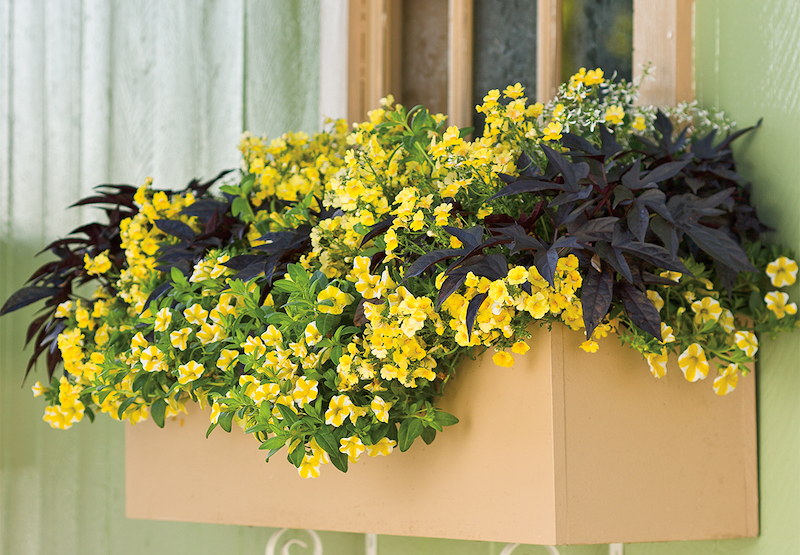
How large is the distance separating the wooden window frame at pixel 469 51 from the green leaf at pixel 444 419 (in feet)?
1.99

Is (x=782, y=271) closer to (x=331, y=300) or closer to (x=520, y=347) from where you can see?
(x=520, y=347)

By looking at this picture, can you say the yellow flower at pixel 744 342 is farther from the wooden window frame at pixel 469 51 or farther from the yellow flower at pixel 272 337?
the yellow flower at pixel 272 337

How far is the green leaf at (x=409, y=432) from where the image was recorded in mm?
745

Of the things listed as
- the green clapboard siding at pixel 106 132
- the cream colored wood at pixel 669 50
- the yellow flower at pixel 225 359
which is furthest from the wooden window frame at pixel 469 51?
the yellow flower at pixel 225 359

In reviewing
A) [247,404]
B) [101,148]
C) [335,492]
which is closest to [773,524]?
[335,492]

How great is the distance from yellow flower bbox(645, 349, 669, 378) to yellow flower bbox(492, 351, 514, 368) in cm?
17

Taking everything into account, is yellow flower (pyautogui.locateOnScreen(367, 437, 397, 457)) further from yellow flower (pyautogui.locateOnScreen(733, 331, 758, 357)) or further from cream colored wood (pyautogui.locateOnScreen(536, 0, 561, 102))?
cream colored wood (pyautogui.locateOnScreen(536, 0, 561, 102))

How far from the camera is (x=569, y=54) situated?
3.62 ft

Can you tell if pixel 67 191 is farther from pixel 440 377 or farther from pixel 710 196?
pixel 710 196

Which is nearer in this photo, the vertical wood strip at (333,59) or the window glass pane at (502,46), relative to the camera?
the window glass pane at (502,46)

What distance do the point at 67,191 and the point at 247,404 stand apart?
1081 mm

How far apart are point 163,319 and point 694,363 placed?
0.67m

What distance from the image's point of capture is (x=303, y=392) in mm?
705

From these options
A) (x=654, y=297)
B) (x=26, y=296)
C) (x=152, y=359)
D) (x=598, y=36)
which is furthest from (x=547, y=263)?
(x=26, y=296)
